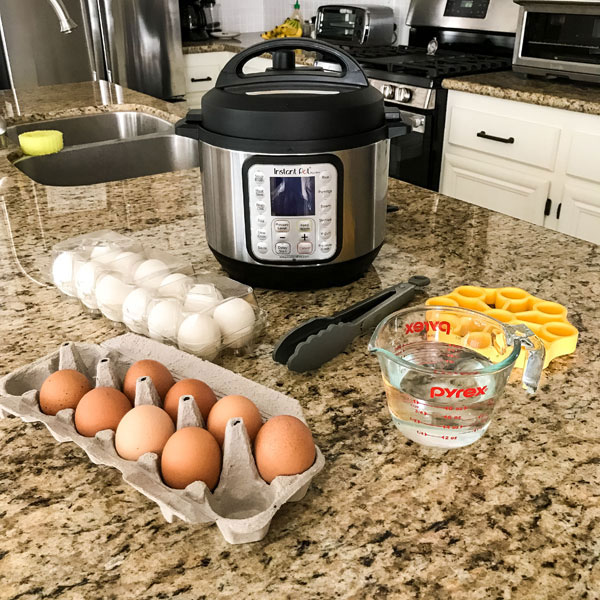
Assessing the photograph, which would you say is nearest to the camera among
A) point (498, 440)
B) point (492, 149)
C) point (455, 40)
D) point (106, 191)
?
point (498, 440)

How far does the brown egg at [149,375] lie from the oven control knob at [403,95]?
229cm

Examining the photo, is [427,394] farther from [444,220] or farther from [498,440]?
[444,220]

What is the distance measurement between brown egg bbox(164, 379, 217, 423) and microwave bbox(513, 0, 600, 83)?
86.6 inches

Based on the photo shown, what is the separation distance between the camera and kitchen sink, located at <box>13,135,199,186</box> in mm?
1812

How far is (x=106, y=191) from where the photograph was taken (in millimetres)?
1400

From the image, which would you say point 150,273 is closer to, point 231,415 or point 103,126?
point 231,415

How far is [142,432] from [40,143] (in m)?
1.35

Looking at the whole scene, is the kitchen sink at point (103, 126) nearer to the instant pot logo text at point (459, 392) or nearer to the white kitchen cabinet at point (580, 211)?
the white kitchen cabinet at point (580, 211)

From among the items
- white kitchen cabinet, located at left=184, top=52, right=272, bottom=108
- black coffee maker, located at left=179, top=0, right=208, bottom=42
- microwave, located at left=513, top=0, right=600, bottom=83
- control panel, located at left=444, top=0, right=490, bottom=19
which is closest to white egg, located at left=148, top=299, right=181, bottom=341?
microwave, located at left=513, top=0, right=600, bottom=83

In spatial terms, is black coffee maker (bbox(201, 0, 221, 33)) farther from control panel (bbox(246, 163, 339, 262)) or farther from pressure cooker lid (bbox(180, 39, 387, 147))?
control panel (bbox(246, 163, 339, 262))

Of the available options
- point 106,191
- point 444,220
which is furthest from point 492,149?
point 106,191

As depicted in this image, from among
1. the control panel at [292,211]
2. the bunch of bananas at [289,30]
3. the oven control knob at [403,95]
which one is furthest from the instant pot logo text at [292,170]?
the bunch of bananas at [289,30]

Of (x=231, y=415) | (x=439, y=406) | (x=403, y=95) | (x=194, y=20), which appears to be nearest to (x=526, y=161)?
(x=403, y=95)

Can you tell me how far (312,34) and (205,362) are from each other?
11.6 ft
